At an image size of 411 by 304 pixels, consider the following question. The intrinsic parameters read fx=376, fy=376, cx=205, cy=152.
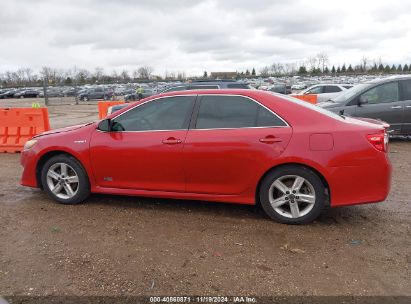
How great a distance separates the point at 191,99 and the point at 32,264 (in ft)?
8.24

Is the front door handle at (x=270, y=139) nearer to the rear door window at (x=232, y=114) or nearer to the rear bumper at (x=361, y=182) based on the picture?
the rear door window at (x=232, y=114)

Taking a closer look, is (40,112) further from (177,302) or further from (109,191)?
(177,302)

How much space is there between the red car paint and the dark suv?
16.8 feet

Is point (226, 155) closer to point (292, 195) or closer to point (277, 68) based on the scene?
point (292, 195)

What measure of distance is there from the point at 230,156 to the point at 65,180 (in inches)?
90.0

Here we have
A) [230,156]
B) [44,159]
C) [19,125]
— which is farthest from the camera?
[19,125]

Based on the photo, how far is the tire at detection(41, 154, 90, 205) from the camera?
4.93 meters

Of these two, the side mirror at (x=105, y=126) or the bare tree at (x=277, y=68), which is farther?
the bare tree at (x=277, y=68)

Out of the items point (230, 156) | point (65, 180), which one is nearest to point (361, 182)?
point (230, 156)

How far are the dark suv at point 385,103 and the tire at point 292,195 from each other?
5488mm

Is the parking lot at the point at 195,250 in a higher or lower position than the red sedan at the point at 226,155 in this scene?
lower


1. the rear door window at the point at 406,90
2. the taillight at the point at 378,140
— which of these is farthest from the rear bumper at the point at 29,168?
the rear door window at the point at 406,90

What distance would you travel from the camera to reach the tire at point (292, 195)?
413 cm

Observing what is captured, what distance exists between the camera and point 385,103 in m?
9.16
